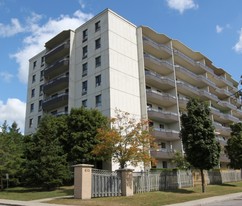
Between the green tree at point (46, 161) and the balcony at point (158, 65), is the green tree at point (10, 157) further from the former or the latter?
the balcony at point (158, 65)

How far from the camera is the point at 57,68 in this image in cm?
4788

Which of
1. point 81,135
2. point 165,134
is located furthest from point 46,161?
point 165,134

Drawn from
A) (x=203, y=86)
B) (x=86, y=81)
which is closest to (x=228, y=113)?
(x=203, y=86)

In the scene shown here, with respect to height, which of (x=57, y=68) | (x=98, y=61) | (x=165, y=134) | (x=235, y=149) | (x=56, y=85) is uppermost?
(x=57, y=68)

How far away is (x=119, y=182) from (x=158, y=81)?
81.2 feet

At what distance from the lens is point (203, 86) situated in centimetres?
6047

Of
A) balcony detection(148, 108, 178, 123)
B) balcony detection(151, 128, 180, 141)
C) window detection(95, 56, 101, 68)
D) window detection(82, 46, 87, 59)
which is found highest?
window detection(82, 46, 87, 59)

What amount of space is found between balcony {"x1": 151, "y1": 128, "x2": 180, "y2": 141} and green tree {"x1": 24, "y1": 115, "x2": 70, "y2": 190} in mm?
16075

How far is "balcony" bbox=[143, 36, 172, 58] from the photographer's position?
46781 mm

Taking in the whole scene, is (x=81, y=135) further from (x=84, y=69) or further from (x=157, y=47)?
(x=157, y=47)

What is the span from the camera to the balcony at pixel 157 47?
153 feet

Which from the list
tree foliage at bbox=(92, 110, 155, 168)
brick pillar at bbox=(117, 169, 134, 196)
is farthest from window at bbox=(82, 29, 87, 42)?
brick pillar at bbox=(117, 169, 134, 196)

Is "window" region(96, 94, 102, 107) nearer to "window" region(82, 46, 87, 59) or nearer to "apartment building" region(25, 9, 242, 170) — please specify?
"apartment building" region(25, 9, 242, 170)

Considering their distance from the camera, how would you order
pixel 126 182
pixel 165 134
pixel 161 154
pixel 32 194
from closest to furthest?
1. pixel 126 182
2. pixel 32 194
3. pixel 161 154
4. pixel 165 134
